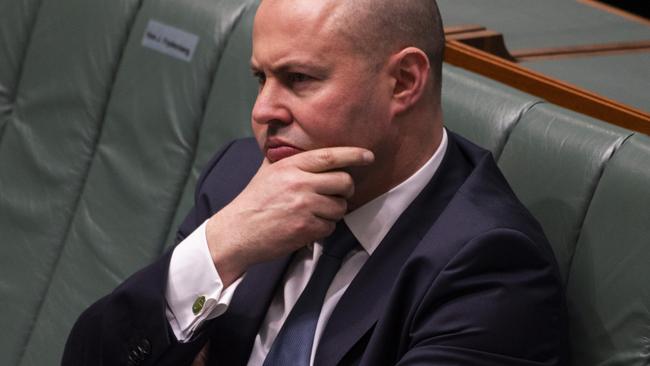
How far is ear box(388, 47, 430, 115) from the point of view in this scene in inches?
57.6

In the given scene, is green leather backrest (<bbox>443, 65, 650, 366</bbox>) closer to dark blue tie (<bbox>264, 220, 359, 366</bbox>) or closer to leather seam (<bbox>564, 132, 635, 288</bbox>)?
leather seam (<bbox>564, 132, 635, 288</bbox>)

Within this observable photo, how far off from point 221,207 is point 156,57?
1.37 feet

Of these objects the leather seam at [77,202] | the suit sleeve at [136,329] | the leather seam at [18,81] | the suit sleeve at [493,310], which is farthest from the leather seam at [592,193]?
the leather seam at [18,81]

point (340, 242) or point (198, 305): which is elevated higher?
point (340, 242)

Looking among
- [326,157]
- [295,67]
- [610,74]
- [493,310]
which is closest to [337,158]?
[326,157]

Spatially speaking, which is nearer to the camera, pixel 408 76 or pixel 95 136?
pixel 408 76

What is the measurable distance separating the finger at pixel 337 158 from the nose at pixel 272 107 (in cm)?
5

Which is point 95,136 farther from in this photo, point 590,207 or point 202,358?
point 590,207

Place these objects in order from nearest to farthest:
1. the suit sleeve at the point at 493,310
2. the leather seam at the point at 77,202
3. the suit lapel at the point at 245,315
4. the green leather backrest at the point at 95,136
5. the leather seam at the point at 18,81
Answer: the suit sleeve at the point at 493,310, the suit lapel at the point at 245,315, the green leather backrest at the point at 95,136, the leather seam at the point at 77,202, the leather seam at the point at 18,81

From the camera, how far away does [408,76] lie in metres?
1.47

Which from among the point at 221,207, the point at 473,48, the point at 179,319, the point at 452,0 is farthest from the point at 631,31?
the point at 179,319

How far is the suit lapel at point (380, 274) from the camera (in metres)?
1.45

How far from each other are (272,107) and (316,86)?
0.06 metres

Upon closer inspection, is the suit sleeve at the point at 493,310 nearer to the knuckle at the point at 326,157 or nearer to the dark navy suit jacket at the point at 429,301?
the dark navy suit jacket at the point at 429,301
